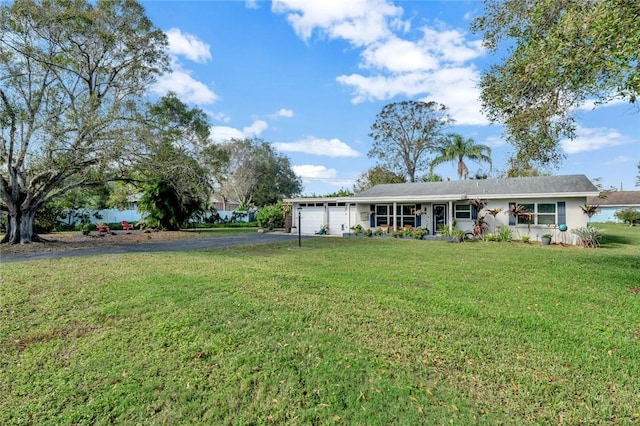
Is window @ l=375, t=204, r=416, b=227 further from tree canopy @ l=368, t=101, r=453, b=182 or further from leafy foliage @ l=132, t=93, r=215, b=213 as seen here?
tree canopy @ l=368, t=101, r=453, b=182

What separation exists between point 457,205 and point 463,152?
1176 cm

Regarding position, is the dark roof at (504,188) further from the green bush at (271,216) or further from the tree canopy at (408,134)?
A: the tree canopy at (408,134)

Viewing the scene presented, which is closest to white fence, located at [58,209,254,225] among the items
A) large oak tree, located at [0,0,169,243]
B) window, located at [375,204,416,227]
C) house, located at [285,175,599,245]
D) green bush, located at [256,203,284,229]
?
green bush, located at [256,203,284,229]

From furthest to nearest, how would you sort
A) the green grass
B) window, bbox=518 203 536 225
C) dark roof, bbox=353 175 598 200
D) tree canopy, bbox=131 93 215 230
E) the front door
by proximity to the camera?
1. the front door
2. window, bbox=518 203 536 225
3. dark roof, bbox=353 175 598 200
4. tree canopy, bbox=131 93 215 230
5. the green grass

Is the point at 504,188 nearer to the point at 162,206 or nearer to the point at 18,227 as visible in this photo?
the point at 162,206

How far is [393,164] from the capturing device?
108 feet

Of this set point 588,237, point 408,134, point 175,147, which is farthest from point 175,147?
point 408,134

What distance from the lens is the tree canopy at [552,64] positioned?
466 cm

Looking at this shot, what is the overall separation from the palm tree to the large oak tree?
2254 centimetres

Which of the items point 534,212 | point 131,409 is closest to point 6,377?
point 131,409

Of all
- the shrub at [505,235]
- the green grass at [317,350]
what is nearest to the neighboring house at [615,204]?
the shrub at [505,235]

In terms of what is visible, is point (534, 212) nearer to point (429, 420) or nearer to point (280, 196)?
point (429, 420)

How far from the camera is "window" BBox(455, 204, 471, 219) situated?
1694 cm

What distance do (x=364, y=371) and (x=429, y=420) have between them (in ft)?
2.63
